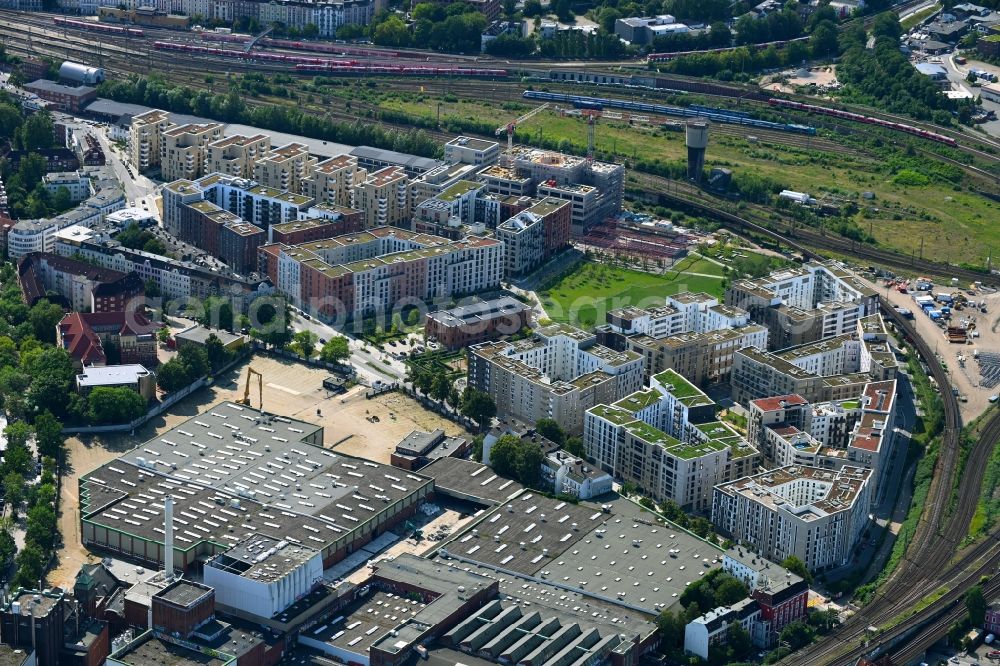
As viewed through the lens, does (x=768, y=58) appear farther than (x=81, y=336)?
Yes

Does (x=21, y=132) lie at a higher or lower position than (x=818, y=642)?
higher

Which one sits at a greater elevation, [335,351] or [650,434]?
[650,434]

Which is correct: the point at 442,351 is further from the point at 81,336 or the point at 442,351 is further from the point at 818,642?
the point at 818,642

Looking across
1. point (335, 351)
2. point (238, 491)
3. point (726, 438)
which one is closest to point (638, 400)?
point (726, 438)

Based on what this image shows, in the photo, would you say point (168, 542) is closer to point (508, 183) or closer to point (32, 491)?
point (32, 491)

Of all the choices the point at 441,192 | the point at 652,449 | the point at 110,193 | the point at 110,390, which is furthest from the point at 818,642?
the point at 110,193

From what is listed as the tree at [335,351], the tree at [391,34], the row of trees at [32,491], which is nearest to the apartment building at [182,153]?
the tree at [335,351]

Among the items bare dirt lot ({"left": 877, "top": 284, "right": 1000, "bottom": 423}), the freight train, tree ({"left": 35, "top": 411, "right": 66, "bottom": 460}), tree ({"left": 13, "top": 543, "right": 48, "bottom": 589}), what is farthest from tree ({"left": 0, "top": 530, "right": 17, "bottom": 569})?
the freight train
